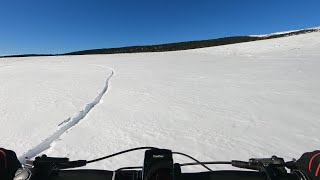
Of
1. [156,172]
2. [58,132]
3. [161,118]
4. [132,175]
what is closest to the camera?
[156,172]

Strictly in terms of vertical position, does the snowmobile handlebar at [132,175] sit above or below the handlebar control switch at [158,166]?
below

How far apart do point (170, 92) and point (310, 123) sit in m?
2.57

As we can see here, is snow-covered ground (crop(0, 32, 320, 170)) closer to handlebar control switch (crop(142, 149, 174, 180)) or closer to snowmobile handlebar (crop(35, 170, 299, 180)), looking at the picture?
snowmobile handlebar (crop(35, 170, 299, 180))

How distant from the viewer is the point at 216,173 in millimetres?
1290

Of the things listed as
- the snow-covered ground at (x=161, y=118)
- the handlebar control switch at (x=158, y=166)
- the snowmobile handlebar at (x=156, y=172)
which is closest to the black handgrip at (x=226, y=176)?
the snowmobile handlebar at (x=156, y=172)

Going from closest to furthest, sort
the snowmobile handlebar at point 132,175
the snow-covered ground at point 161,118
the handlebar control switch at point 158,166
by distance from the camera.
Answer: the handlebar control switch at point 158,166, the snowmobile handlebar at point 132,175, the snow-covered ground at point 161,118

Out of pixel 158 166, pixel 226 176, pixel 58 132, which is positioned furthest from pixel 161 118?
pixel 158 166

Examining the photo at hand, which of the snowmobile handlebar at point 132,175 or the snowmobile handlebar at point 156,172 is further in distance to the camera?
the snowmobile handlebar at point 132,175

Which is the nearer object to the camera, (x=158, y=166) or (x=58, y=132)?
(x=158, y=166)

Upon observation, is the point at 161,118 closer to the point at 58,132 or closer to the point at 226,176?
the point at 58,132

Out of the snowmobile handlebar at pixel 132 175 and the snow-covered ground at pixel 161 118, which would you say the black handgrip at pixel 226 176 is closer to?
the snowmobile handlebar at pixel 132 175

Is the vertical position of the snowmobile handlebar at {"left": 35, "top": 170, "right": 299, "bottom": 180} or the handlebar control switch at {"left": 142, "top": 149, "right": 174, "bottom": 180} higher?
the handlebar control switch at {"left": 142, "top": 149, "right": 174, "bottom": 180}

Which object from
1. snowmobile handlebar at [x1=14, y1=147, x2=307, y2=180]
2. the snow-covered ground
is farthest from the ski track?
snowmobile handlebar at [x1=14, y1=147, x2=307, y2=180]

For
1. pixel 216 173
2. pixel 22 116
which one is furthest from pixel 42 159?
pixel 22 116
